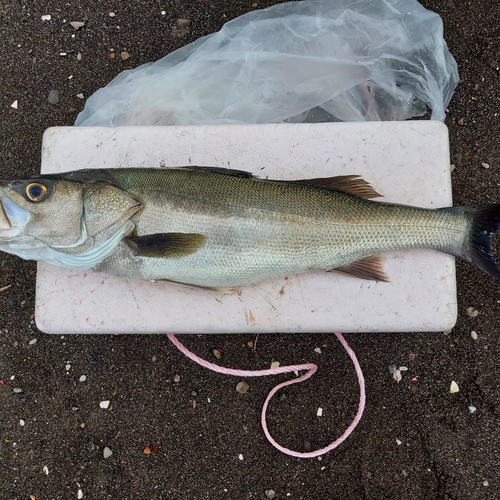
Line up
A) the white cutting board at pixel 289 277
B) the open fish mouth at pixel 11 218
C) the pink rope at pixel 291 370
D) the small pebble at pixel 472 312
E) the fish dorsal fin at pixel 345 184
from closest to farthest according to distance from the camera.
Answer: the open fish mouth at pixel 11 218 → the fish dorsal fin at pixel 345 184 → the white cutting board at pixel 289 277 → the pink rope at pixel 291 370 → the small pebble at pixel 472 312

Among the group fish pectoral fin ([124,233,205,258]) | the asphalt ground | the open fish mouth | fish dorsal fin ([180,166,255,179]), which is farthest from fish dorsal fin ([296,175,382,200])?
the open fish mouth

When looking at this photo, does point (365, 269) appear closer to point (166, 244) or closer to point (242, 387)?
point (166, 244)

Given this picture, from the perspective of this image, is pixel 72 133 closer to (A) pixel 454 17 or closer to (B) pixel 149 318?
(B) pixel 149 318

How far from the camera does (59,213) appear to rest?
196cm

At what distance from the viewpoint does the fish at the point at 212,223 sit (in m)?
1.97

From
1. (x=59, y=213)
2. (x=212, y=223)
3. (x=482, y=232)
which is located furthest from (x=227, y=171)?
(x=482, y=232)

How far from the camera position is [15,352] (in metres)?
2.82

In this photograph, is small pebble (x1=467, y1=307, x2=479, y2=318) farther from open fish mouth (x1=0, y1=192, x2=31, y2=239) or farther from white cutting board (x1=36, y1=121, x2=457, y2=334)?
open fish mouth (x1=0, y1=192, x2=31, y2=239)

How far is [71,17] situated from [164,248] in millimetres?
2036

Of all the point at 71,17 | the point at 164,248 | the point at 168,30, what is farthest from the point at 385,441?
the point at 71,17

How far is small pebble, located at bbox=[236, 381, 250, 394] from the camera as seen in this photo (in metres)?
2.70

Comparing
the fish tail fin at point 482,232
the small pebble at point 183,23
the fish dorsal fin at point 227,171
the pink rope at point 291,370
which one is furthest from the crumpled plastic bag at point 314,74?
the pink rope at point 291,370

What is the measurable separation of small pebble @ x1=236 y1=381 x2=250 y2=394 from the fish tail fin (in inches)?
56.3

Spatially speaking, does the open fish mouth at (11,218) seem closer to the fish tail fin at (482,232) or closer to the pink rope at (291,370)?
the pink rope at (291,370)
